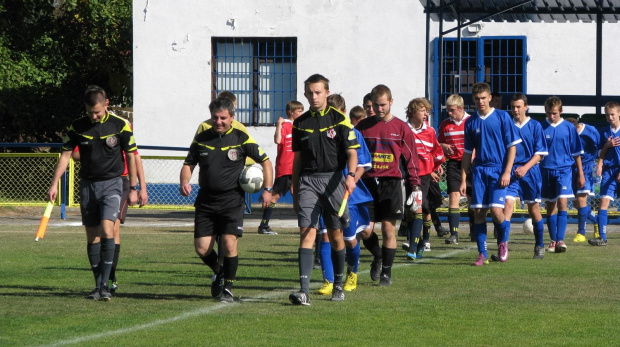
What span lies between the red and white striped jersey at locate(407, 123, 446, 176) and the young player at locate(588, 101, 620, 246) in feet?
9.94

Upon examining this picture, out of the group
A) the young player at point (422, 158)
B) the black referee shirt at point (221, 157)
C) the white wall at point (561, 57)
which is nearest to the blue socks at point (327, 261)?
the black referee shirt at point (221, 157)

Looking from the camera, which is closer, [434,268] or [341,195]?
[341,195]

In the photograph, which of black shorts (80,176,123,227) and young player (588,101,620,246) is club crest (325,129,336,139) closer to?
black shorts (80,176,123,227)

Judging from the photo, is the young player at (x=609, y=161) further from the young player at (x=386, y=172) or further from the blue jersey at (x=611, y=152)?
the young player at (x=386, y=172)

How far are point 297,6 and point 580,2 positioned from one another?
22.4 ft

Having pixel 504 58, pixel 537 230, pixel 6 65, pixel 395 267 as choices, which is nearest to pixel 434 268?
pixel 395 267

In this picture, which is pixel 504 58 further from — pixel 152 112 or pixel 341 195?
pixel 341 195

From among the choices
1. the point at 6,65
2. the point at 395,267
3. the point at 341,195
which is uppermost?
the point at 6,65

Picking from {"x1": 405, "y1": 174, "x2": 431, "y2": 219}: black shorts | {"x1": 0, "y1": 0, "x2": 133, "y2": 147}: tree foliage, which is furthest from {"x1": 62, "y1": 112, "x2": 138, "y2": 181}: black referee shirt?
{"x1": 0, "y1": 0, "x2": 133, "y2": 147}: tree foliage

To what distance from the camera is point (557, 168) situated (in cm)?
1479

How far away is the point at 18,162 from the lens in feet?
73.9

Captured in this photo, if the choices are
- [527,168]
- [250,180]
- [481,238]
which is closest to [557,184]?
[527,168]

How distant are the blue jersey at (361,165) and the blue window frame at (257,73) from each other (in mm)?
15902

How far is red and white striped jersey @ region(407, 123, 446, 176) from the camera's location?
14.0 meters
